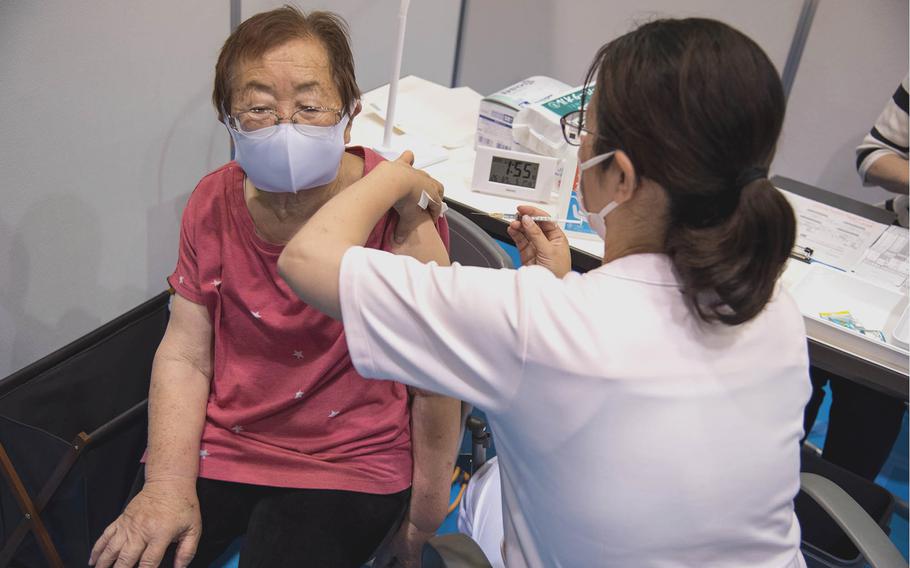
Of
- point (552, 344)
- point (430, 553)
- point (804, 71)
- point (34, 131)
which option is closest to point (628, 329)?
point (552, 344)

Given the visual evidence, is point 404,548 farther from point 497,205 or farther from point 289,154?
point 497,205

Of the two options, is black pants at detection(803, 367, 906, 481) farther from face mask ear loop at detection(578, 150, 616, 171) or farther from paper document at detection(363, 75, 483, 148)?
face mask ear loop at detection(578, 150, 616, 171)

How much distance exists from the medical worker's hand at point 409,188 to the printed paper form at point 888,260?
1220mm

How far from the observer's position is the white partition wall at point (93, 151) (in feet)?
5.79

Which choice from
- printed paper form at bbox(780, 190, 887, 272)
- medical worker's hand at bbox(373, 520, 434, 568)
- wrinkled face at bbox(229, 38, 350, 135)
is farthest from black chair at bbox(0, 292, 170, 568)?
printed paper form at bbox(780, 190, 887, 272)

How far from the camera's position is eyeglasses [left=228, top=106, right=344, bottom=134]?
1321 millimetres

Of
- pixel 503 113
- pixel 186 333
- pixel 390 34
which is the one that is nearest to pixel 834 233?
pixel 503 113

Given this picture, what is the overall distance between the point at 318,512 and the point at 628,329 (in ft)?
2.41

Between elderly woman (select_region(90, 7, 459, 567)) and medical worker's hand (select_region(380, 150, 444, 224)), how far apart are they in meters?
0.01

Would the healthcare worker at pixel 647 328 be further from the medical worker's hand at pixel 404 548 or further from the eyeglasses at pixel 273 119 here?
the medical worker's hand at pixel 404 548

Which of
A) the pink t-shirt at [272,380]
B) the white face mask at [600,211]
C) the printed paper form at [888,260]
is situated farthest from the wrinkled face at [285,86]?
the printed paper form at [888,260]

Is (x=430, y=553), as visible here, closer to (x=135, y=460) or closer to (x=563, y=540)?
(x=563, y=540)

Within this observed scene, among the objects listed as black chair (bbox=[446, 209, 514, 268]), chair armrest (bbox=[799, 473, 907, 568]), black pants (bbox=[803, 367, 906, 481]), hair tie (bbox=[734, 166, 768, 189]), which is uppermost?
hair tie (bbox=[734, 166, 768, 189])

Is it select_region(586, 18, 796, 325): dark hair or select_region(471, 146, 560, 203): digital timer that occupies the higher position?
select_region(586, 18, 796, 325): dark hair
